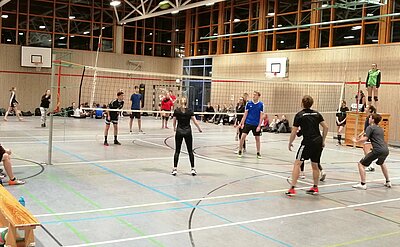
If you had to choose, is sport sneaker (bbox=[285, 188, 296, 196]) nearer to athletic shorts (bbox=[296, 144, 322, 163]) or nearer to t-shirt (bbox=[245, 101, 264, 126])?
athletic shorts (bbox=[296, 144, 322, 163])

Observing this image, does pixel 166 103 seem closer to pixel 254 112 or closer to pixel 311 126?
pixel 254 112

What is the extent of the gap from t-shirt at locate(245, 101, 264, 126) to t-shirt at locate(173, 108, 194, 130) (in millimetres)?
3013

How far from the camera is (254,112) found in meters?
11.7

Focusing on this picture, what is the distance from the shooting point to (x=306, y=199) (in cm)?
769

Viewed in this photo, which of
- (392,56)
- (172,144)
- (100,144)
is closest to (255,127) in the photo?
(172,144)

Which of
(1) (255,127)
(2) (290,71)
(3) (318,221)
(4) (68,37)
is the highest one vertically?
(4) (68,37)

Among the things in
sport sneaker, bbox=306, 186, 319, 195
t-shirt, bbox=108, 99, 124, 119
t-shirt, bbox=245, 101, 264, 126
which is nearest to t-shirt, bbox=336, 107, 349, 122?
t-shirt, bbox=245, 101, 264, 126

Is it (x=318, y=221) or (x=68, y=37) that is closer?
(x=318, y=221)

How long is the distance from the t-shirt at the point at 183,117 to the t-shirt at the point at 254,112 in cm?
301

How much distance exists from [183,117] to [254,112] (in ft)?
10.4

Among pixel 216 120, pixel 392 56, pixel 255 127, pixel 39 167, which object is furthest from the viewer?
pixel 216 120

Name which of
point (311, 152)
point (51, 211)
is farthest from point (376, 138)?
point (51, 211)

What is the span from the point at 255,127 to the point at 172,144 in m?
3.65

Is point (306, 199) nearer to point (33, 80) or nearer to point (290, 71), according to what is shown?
point (290, 71)
